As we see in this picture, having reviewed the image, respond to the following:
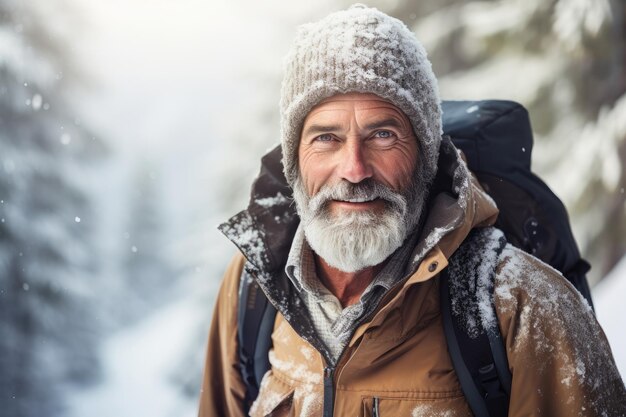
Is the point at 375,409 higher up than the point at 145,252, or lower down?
lower down

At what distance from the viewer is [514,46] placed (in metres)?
7.72

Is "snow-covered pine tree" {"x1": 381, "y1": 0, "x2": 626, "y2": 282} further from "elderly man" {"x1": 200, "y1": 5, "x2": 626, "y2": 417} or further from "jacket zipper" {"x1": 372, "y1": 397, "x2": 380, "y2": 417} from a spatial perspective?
"jacket zipper" {"x1": 372, "y1": 397, "x2": 380, "y2": 417}

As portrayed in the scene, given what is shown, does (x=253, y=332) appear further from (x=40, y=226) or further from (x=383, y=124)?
(x=40, y=226)

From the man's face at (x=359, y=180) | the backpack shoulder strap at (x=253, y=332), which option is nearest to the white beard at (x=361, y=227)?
the man's face at (x=359, y=180)

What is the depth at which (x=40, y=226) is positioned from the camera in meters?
6.91

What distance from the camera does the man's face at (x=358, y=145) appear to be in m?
2.31

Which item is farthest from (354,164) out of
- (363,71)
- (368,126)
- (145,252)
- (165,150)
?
(145,252)

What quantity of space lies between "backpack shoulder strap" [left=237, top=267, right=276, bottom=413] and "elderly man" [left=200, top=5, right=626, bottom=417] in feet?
0.15

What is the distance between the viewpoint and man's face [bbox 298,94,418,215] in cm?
231

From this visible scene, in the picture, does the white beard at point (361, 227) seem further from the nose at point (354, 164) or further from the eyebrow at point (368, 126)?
the eyebrow at point (368, 126)

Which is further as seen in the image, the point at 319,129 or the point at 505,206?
the point at 505,206

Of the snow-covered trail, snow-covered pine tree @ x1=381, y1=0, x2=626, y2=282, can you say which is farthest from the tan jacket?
snow-covered pine tree @ x1=381, y1=0, x2=626, y2=282

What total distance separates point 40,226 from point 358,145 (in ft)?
19.0

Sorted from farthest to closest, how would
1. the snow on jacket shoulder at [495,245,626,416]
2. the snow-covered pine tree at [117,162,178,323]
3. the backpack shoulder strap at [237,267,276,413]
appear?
the snow-covered pine tree at [117,162,178,323] < the backpack shoulder strap at [237,267,276,413] < the snow on jacket shoulder at [495,245,626,416]
